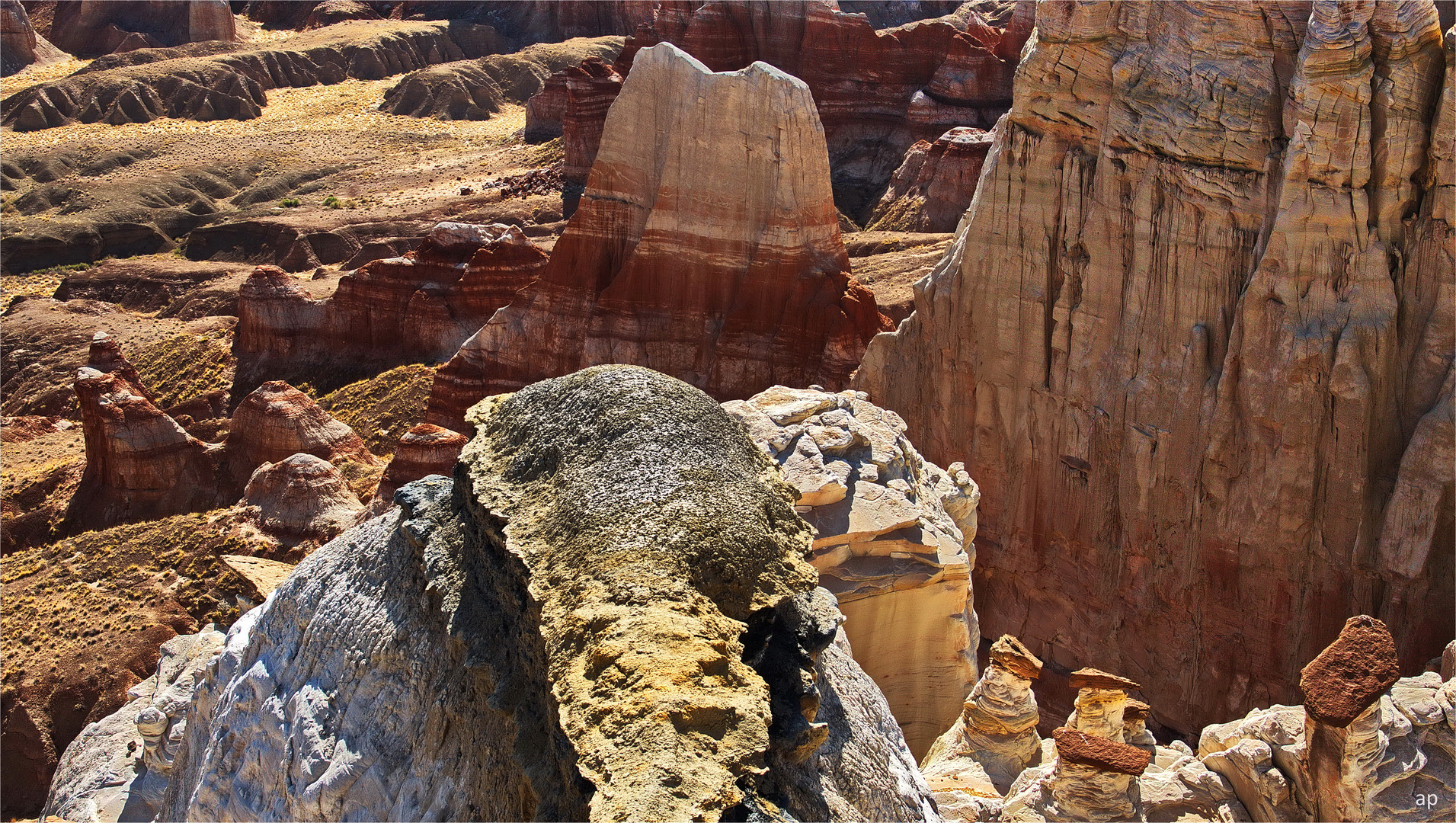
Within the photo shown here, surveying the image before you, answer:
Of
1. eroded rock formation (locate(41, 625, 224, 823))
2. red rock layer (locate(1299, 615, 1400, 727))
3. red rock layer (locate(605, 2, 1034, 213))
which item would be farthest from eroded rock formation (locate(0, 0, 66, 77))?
red rock layer (locate(1299, 615, 1400, 727))

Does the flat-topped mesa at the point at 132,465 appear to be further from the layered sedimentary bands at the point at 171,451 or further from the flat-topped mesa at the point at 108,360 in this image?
the flat-topped mesa at the point at 108,360

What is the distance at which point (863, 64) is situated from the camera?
40.2 m

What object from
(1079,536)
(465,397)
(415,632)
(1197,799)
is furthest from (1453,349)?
(465,397)

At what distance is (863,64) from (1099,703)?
35679 millimetres

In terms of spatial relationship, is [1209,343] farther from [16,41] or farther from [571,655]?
[16,41]

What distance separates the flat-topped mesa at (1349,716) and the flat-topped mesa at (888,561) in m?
2.29

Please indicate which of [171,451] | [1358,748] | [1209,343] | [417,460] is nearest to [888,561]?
[1358,748]

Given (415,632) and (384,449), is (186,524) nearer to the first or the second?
(384,449)

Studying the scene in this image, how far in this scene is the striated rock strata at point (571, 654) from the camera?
12.8 ft

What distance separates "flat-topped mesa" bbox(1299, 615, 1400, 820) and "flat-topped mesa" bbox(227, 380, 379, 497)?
20.2 meters

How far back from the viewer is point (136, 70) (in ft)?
203

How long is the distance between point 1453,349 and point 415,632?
994 cm

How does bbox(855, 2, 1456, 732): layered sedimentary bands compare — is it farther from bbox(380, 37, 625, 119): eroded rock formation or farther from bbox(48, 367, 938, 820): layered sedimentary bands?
bbox(380, 37, 625, 119): eroded rock formation

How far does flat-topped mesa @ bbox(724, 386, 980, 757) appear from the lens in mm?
7820
